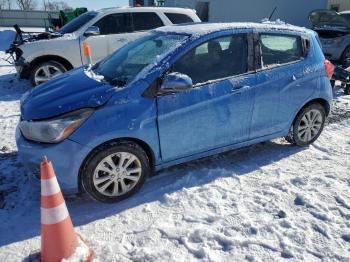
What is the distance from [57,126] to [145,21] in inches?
242

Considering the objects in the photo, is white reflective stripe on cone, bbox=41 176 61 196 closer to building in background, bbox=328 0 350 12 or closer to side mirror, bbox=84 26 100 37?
side mirror, bbox=84 26 100 37

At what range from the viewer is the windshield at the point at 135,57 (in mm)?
3984

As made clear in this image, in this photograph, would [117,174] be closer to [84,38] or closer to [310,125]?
[310,125]

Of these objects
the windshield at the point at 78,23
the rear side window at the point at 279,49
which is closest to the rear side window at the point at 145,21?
the windshield at the point at 78,23

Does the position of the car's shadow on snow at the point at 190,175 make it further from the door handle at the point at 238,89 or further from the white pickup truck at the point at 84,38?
the white pickup truck at the point at 84,38

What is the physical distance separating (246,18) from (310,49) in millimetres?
18236

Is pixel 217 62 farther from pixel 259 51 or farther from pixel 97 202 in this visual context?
pixel 97 202

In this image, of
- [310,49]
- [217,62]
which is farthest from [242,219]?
[310,49]

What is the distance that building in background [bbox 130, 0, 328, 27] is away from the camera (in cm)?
2089

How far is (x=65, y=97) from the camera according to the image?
3.70m

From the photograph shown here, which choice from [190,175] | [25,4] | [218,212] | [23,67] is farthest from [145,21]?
[25,4]

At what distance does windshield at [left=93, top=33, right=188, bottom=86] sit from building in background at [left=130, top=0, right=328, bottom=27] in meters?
18.1

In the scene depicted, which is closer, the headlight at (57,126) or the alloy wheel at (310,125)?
the headlight at (57,126)

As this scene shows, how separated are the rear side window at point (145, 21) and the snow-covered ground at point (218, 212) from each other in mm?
5048
